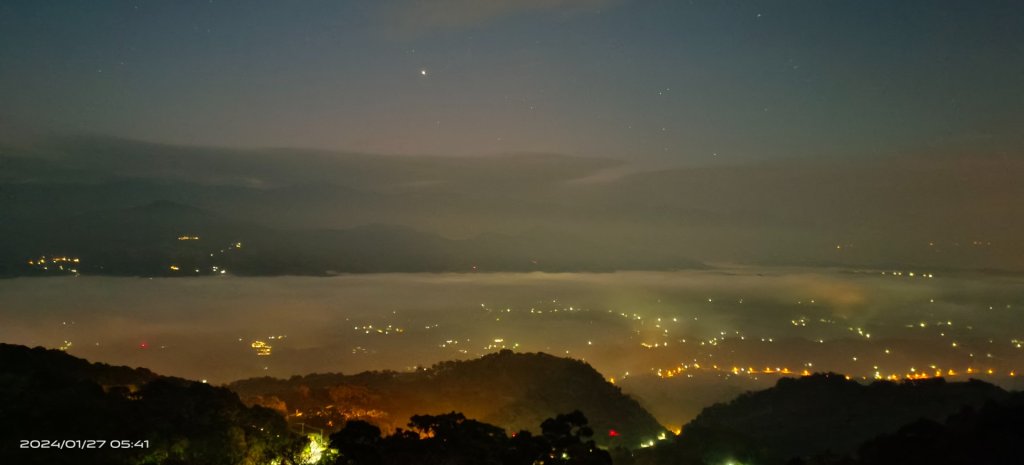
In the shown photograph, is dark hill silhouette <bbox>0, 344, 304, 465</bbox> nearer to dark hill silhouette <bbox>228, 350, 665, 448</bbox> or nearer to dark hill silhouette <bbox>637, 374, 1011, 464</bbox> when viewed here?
dark hill silhouette <bbox>228, 350, 665, 448</bbox>

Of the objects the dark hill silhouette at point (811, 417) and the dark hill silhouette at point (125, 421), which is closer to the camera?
the dark hill silhouette at point (125, 421)

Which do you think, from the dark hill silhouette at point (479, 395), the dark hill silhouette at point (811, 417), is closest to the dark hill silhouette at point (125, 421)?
the dark hill silhouette at point (479, 395)

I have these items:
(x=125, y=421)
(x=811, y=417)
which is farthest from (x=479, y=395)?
(x=125, y=421)

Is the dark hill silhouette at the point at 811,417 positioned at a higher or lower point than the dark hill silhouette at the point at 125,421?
lower

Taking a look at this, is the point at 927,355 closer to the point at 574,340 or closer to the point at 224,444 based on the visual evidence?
the point at 574,340

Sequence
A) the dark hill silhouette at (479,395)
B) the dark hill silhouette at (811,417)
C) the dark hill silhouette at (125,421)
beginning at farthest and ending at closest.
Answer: the dark hill silhouette at (479,395) < the dark hill silhouette at (811,417) < the dark hill silhouette at (125,421)

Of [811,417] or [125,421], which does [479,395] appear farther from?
[125,421]

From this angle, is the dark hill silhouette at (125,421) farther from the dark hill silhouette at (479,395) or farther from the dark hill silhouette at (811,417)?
the dark hill silhouette at (811,417)

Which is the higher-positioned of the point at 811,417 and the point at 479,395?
the point at 479,395

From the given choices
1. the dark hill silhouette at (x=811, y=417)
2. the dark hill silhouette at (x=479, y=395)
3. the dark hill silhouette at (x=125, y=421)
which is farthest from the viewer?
the dark hill silhouette at (x=479, y=395)
